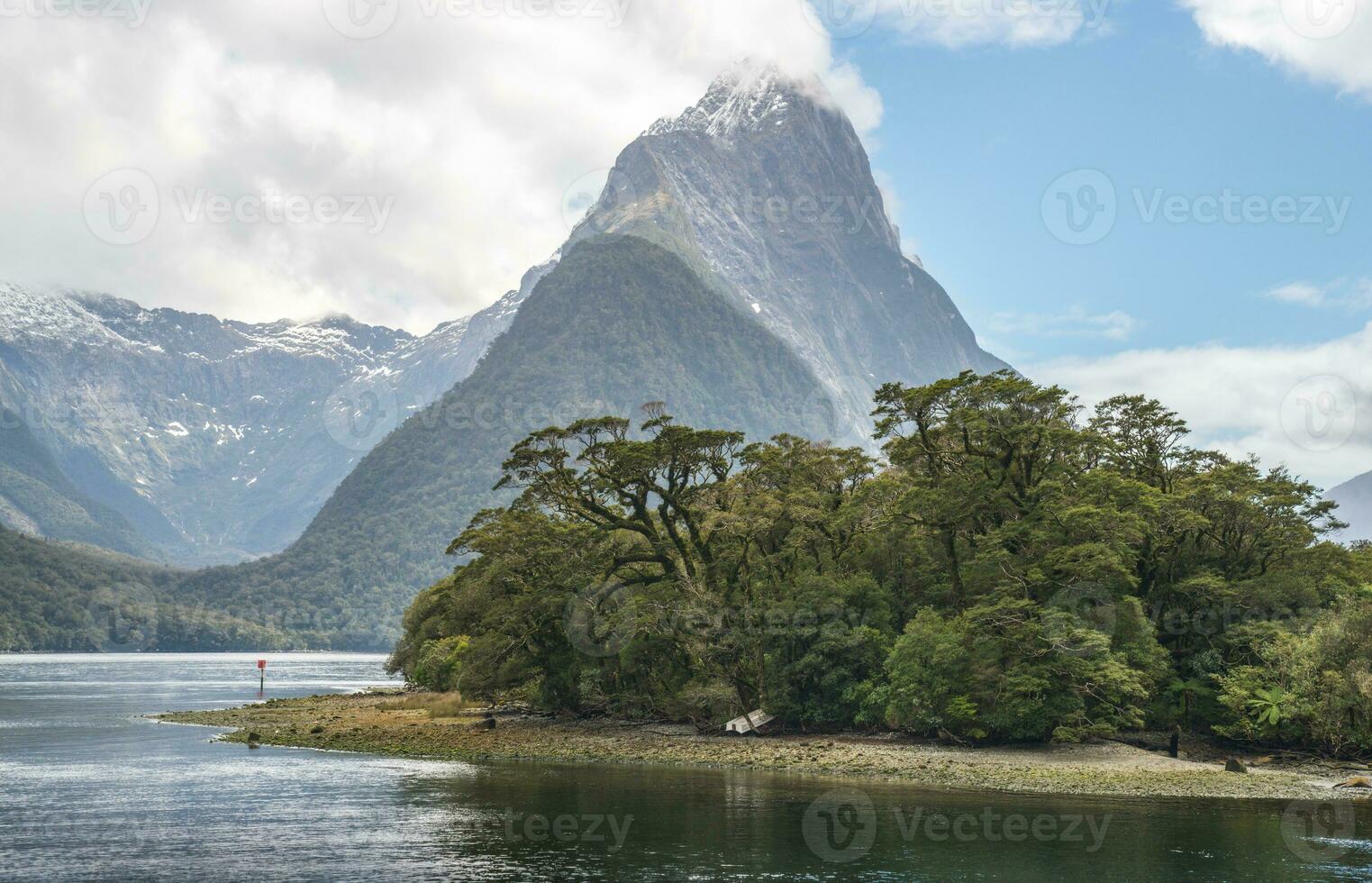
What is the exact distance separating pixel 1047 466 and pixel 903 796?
2835cm

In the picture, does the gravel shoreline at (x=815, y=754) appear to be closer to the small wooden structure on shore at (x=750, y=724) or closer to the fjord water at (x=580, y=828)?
the small wooden structure on shore at (x=750, y=724)

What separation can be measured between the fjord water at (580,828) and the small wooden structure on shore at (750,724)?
14.2m

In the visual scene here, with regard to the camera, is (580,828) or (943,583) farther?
(943,583)

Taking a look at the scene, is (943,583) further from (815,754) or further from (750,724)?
(815,754)

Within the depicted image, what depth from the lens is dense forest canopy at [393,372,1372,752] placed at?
63.8 m

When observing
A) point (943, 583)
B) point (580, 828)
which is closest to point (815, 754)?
point (943, 583)

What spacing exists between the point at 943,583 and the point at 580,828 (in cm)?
4104

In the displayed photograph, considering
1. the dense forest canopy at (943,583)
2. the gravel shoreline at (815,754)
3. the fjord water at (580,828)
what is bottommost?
the gravel shoreline at (815,754)

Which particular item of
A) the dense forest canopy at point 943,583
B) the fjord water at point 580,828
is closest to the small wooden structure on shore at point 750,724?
the dense forest canopy at point 943,583

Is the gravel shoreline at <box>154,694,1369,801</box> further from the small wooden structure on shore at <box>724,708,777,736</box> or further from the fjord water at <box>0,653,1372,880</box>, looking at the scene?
the fjord water at <box>0,653,1372,880</box>

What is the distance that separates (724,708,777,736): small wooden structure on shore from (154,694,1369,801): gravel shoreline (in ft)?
5.77

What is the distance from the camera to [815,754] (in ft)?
212

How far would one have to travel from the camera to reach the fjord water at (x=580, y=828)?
34.8 m

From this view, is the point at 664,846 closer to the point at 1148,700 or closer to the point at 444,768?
the point at 444,768
